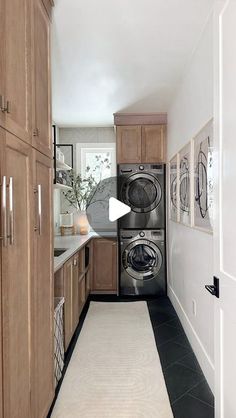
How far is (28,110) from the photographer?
1436 mm

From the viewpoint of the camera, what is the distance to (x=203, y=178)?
2312 mm

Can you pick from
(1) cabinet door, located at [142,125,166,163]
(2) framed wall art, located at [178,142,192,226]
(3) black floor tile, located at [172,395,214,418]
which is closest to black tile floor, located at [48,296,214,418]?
(3) black floor tile, located at [172,395,214,418]

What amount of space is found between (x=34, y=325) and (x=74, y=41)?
2.08 metres

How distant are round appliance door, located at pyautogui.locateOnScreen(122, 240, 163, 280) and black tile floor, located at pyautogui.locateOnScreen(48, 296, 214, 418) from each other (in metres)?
0.72

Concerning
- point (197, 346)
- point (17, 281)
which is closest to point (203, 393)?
point (197, 346)

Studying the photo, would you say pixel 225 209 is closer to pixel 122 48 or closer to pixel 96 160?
pixel 122 48

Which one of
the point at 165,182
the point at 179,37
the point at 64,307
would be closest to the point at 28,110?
the point at 179,37

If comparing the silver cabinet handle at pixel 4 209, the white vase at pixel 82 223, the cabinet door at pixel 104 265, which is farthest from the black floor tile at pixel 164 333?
the silver cabinet handle at pixel 4 209

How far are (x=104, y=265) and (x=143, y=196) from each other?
1.15 metres

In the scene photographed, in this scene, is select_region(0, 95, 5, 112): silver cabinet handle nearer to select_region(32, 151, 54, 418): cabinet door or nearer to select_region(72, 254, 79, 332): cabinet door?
select_region(32, 151, 54, 418): cabinet door

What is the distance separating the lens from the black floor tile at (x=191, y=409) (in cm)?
189

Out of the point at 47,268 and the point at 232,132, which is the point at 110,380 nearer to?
the point at 47,268

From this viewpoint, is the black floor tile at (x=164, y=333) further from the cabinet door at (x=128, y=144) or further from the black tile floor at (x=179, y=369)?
the cabinet door at (x=128, y=144)

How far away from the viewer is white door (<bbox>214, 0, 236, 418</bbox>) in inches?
46.6
